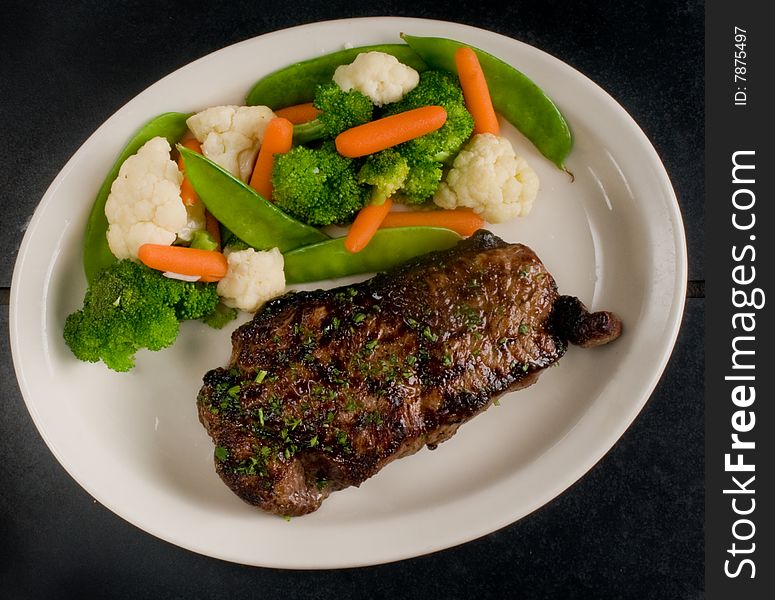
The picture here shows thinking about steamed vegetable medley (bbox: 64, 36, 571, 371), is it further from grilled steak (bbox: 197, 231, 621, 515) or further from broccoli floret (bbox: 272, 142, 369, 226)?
grilled steak (bbox: 197, 231, 621, 515)

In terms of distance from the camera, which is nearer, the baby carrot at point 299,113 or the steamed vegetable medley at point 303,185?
the steamed vegetable medley at point 303,185

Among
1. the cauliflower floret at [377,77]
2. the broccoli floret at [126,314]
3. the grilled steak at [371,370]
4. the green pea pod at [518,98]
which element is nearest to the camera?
the grilled steak at [371,370]

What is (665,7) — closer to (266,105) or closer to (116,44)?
(266,105)

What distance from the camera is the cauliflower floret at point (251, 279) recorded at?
3160mm

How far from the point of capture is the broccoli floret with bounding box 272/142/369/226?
311cm

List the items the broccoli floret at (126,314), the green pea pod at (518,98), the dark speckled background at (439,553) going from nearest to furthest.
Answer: the broccoli floret at (126,314) → the green pea pod at (518,98) → the dark speckled background at (439,553)

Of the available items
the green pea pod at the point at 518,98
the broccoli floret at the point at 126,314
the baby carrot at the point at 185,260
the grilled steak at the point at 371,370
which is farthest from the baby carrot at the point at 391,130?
the broccoli floret at the point at 126,314

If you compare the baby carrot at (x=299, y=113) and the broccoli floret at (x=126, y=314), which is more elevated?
the baby carrot at (x=299, y=113)

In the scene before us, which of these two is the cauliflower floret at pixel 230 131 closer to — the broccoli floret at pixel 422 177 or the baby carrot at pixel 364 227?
the baby carrot at pixel 364 227

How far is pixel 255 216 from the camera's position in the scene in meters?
3.20

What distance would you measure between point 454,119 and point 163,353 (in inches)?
72.1

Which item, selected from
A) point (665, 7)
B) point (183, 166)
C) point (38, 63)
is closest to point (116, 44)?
point (38, 63)

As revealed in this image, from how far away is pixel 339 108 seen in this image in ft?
10.3

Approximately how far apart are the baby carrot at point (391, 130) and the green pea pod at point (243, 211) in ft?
1.46
